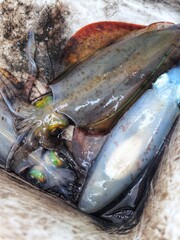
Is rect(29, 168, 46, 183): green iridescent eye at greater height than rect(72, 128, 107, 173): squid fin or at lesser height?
lesser

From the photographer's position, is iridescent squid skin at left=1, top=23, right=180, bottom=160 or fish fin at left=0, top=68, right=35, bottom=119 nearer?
iridescent squid skin at left=1, top=23, right=180, bottom=160

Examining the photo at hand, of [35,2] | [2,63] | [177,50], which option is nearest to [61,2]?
[35,2]

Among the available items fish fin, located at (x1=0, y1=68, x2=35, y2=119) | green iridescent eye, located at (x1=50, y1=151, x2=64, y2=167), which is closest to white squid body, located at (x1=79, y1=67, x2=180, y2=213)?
green iridescent eye, located at (x1=50, y1=151, x2=64, y2=167)

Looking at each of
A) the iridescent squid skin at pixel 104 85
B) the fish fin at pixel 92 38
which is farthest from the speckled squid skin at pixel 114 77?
the fish fin at pixel 92 38

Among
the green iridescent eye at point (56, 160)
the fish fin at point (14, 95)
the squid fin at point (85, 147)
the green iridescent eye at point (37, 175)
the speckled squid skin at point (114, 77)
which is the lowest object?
the green iridescent eye at point (37, 175)

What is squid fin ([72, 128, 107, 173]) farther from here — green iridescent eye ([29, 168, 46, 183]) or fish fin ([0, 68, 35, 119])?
fish fin ([0, 68, 35, 119])

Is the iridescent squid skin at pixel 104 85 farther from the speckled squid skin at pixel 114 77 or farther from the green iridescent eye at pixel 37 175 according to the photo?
the green iridescent eye at pixel 37 175
